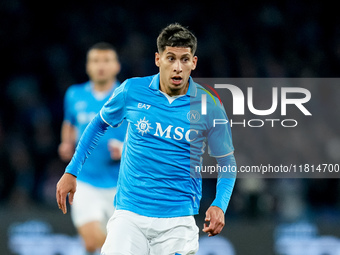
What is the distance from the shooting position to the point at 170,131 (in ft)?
12.6

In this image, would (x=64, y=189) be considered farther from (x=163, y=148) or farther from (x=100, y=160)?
(x=100, y=160)

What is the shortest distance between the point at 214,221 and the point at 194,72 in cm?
705

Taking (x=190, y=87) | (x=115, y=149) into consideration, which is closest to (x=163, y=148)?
(x=190, y=87)

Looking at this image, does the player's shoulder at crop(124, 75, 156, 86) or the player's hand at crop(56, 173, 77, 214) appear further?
the player's shoulder at crop(124, 75, 156, 86)

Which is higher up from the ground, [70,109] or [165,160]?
[70,109]

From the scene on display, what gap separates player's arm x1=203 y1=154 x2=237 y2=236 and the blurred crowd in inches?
147

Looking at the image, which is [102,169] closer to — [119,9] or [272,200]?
[272,200]

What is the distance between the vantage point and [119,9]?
461 inches

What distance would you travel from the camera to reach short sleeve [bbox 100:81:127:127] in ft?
13.0

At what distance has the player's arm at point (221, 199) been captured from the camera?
11.5 feet

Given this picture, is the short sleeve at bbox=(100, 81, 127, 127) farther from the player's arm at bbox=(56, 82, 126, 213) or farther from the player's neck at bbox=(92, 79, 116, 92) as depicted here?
the player's neck at bbox=(92, 79, 116, 92)

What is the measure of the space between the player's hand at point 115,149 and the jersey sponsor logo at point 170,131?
1721 mm

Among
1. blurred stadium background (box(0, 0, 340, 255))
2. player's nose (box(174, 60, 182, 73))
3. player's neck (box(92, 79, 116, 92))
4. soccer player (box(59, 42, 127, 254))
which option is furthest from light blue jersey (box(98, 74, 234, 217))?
blurred stadium background (box(0, 0, 340, 255))

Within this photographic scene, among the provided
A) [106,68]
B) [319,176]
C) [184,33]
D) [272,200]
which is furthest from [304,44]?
[184,33]
